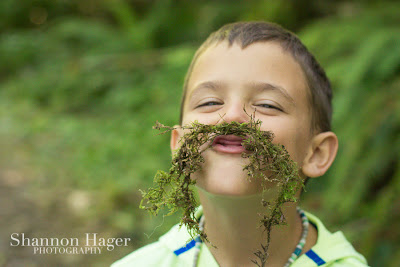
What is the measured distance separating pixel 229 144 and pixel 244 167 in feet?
0.36

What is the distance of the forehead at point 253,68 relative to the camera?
5.41ft

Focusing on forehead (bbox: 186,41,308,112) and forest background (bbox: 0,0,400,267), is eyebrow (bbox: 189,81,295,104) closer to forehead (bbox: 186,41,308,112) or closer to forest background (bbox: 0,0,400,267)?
forehead (bbox: 186,41,308,112)

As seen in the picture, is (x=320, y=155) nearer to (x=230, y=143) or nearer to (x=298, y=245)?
(x=298, y=245)

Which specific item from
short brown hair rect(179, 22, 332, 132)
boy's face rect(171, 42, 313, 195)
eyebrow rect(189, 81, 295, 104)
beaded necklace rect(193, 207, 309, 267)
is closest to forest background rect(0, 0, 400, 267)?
beaded necklace rect(193, 207, 309, 267)

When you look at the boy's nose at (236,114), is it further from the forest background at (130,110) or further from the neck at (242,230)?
the forest background at (130,110)

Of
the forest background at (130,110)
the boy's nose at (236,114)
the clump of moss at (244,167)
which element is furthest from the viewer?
the forest background at (130,110)

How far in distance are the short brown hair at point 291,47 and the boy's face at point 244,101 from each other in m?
0.04

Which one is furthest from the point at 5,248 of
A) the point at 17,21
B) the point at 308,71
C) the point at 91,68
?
the point at 17,21

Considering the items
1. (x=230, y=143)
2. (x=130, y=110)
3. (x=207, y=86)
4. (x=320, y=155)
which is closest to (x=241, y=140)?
(x=230, y=143)

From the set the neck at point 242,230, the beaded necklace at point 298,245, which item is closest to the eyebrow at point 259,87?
the neck at point 242,230

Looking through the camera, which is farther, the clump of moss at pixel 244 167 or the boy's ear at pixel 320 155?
the boy's ear at pixel 320 155

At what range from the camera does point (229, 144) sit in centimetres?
152

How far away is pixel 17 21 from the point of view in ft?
30.6

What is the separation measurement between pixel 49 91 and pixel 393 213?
6275 mm
